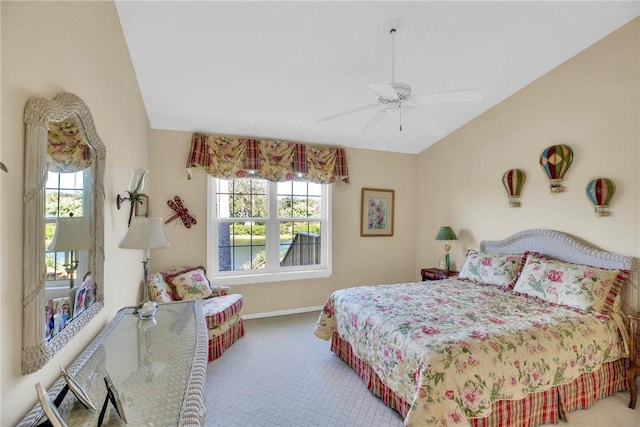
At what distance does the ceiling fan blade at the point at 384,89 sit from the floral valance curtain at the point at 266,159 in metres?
2.18

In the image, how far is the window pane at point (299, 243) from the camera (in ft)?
14.0

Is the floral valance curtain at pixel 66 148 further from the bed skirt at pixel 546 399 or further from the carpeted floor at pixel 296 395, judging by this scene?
the bed skirt at pixel 546 399

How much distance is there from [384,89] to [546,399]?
7.65ft

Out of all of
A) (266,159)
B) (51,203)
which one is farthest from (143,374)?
(266,159)

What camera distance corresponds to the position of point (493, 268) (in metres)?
3.28

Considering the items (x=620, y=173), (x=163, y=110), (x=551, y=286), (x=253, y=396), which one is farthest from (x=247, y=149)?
(x=620, y=173)

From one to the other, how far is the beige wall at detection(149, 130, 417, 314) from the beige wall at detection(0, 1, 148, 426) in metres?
1.18

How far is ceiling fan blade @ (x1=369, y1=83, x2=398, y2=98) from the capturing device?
1901 millimetres

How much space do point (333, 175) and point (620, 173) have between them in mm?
2963

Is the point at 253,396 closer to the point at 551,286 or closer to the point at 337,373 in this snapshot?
the point at 337,373

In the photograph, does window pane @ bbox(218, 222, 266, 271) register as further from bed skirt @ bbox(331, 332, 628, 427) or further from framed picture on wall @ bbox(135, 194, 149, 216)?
bed skirt @ bbox(331, 332, 628, 427)

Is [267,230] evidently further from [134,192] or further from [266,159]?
[134,192]

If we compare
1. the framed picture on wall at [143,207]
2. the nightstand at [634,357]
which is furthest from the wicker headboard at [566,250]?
the framed picture on wall at [143,207]

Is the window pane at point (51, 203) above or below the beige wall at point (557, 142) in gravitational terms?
below
